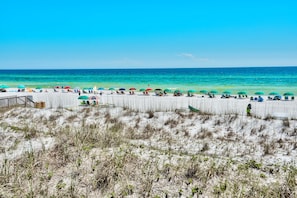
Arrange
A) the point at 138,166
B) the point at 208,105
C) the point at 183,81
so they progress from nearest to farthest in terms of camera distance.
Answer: the point at 138,166
the point at 208,105
the point at 183,81

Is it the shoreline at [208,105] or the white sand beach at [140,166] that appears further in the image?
the shoreline at [208,105]

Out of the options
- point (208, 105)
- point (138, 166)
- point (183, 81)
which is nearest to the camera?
point (138, 166)

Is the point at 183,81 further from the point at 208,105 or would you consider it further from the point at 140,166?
the point at 140,166

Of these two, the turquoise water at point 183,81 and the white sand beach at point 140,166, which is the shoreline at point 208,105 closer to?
the white sand beach at point 140,166

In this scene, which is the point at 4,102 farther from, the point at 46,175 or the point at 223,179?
the point at 223,179

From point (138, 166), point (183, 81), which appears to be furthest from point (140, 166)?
point (183, 81)

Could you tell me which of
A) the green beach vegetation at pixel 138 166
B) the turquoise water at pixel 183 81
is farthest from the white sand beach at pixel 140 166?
the turquoise water at pixel 183 81

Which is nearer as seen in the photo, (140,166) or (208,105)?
(140,166)

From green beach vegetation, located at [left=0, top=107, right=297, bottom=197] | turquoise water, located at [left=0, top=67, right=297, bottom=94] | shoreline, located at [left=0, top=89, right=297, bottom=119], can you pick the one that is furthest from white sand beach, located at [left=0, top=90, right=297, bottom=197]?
turquoise water, located at [left=0, top=67, right=297, bottom=94]

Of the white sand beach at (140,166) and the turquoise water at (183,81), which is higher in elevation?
the turquoise water at (183,81)

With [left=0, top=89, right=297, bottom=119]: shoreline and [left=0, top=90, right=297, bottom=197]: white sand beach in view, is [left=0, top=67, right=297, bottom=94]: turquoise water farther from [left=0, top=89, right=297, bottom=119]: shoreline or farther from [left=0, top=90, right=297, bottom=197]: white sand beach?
[left=0, top=90, right=297, bottom=197]: white sand beach

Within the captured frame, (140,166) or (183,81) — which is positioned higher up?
(183,81)

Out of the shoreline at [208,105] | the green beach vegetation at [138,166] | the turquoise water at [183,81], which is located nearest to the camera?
the green beach vegetation at [138,166]

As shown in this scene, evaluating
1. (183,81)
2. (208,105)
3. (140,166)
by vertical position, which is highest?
(183,81)
